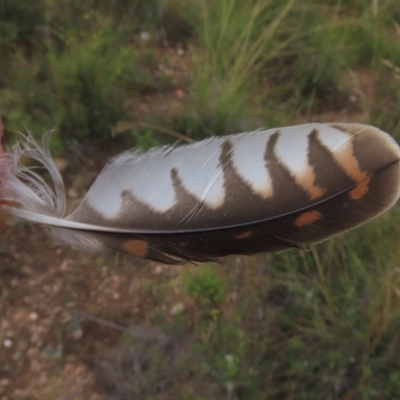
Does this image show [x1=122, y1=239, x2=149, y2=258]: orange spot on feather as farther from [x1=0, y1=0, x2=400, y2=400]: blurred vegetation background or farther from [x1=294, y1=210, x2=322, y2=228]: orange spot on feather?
[x1=0, y1=0, x2=400, y2=400]: blurred vegetation background

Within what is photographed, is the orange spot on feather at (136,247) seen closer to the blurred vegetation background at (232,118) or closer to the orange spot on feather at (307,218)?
the orange spot on feather at (307,218)

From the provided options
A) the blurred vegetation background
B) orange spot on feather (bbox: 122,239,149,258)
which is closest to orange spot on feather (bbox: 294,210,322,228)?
orange spot on feather (bbox: 122,239,149,258)

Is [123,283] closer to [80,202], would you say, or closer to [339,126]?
[80,202]

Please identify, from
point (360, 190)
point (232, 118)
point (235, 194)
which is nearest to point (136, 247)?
point (235, 194)

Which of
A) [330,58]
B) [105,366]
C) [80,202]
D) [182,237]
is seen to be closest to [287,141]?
Answer: [182,237]

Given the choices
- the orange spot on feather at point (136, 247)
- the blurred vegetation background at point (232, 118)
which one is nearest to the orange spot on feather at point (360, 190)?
the orange spot on feather at point (136, 247)

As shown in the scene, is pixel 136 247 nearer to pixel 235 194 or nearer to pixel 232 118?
pixel 235 194
